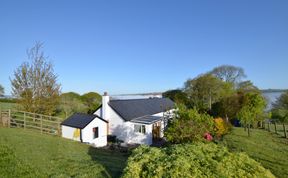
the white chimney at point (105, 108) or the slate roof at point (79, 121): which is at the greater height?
the white chimney at point (105, 108)

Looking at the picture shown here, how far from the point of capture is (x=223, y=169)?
4.98m

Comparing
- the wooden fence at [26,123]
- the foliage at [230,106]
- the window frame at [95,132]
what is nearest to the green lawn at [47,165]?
the wooden fence at [26,123]

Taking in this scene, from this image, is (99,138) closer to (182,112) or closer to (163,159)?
(182,112)

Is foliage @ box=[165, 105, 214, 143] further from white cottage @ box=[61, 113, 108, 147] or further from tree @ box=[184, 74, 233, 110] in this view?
tree @ box=[184, 74, 233, 110]

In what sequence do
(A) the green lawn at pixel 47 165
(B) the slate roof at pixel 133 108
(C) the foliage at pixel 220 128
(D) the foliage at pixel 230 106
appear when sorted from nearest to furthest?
(A) the green lawn at pixel 47 165 → (C) the foliage at pixel 220 128 → (B) the slate roof at pixel 133 108 → (D) the foliage at pixel 230 106

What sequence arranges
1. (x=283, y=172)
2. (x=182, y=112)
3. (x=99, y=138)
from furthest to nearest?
(x=99, y=138), (x=182, y=112), (x=283, y=172)

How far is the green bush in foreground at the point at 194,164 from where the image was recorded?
195 inches

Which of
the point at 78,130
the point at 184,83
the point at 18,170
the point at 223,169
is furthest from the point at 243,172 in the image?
the point at 184,83

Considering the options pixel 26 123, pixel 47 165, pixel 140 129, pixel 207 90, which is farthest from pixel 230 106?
pixel 47 165

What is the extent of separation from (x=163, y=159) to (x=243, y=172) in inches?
72.1

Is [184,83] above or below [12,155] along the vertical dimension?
above

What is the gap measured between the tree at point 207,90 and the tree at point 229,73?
5865 mm

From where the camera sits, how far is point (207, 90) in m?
42.5

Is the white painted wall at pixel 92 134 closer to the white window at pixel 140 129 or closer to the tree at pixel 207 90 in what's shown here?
the white window at pixel 140 129
